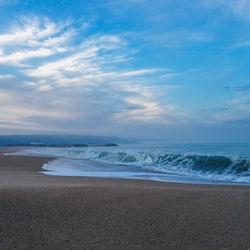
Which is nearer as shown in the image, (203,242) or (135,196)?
(203,242)

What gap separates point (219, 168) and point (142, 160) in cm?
814

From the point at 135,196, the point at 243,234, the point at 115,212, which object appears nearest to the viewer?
the point at 243,234

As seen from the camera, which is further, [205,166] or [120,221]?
[205,166]

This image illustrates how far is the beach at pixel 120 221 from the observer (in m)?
2.72

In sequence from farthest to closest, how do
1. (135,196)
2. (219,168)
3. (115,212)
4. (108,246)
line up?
(219,168)
(135,196)
(115,212)
(108,246)

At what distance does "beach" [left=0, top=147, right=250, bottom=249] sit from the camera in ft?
8.93

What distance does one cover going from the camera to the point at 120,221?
3.33m

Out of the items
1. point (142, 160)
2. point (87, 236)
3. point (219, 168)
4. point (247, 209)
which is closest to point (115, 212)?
point (87, 236)

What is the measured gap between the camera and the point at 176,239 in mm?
2822

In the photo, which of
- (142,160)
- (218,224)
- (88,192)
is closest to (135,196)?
(88,192)

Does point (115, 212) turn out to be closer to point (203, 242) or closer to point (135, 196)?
point (135, 196)

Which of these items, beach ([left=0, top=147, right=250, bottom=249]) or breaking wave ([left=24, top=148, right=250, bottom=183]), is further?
breaking wave ([left=24, top=148, right=250, bottom=183])

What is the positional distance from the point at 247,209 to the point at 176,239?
1920mm

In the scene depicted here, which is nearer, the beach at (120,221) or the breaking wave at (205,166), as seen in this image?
the beach at (120,221)
